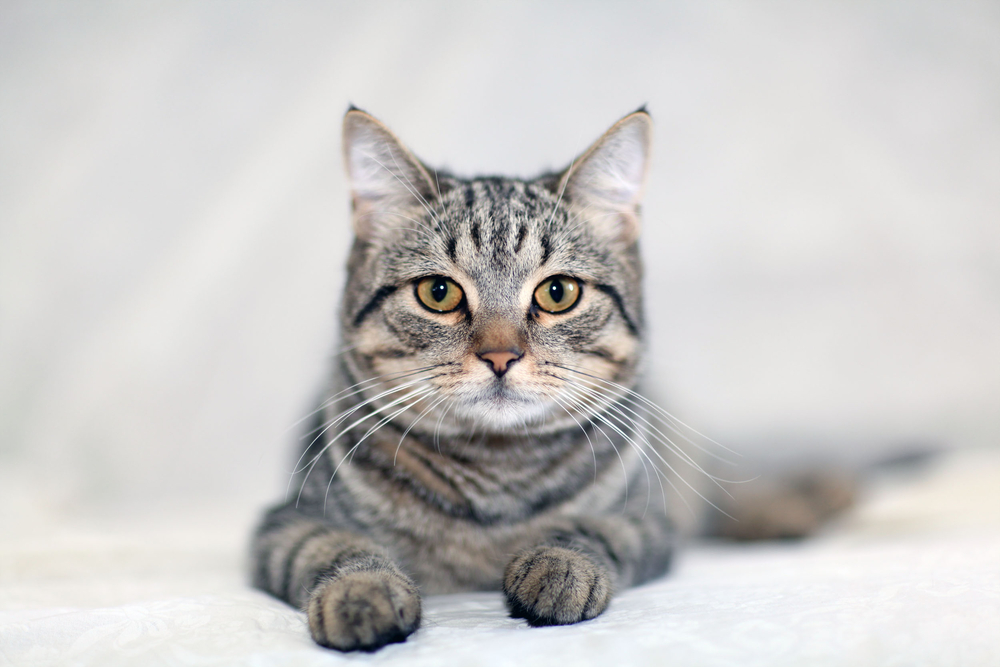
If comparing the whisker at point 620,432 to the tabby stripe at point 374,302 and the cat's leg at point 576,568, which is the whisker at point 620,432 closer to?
the cat's leg at point 576,568

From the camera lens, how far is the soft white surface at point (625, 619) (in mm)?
668

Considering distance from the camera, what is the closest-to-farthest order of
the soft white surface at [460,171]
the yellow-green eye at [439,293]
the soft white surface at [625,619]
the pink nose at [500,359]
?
the soft white surface at [625,619] < the pink nose at [500,359] < the yellow-green eye at [439,293] < the soft white surface at [460,171]

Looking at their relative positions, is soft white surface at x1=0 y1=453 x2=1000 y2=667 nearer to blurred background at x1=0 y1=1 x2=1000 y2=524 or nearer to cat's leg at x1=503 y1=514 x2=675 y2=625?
cat's leg at x1=503 y1=514 x2=675 y2=625

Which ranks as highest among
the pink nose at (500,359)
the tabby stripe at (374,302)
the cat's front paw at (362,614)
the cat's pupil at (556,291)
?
the cat's pupil at (556,291)

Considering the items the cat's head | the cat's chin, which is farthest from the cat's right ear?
the cat's chin

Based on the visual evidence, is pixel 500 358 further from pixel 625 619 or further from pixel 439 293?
pixel 625 619

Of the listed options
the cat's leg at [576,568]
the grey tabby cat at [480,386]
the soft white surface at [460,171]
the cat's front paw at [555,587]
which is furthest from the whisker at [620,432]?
the soft white surface at [460,171]

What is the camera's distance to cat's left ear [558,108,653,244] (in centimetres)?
112

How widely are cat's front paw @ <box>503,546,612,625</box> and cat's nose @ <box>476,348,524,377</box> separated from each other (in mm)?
239

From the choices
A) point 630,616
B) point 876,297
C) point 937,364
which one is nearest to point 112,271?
point 630,616

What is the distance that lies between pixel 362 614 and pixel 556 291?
1.80 feet

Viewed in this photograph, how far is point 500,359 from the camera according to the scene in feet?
3.00

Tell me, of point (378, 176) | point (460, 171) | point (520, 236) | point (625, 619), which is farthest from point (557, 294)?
point (460, 171)

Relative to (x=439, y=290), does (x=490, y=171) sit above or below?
above
